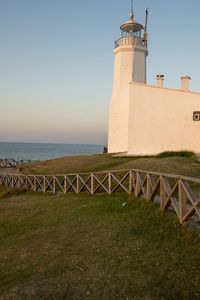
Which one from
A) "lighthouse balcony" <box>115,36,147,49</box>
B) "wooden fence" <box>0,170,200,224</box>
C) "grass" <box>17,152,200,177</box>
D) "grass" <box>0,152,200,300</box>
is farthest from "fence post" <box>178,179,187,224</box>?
"lighthouse balcony" <box>115,36,147,49</box>

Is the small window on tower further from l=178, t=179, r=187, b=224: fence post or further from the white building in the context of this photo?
l=178, t=179, r=187, b=224: fence post

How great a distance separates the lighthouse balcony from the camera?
31527 millimetres

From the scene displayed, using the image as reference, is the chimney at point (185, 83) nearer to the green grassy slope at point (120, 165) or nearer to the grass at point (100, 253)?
the green grassy slope at point (120, 165)

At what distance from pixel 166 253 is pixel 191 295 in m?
1.61

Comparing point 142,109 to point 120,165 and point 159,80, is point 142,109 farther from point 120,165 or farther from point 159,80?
point 120,165

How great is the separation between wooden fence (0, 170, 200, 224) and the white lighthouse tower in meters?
11.0

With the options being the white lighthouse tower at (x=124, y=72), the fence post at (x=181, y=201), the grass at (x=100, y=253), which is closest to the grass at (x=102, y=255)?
the grass at (x=100, y=253)

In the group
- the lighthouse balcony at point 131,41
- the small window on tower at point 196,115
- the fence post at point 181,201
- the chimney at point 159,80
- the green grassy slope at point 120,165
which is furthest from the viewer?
the lighthouse balcony at point 131,41

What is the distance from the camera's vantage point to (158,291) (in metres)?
6.13

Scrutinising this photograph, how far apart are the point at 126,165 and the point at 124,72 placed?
12.9 meters

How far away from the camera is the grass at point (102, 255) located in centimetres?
639

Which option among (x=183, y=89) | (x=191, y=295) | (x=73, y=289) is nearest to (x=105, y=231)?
(x=73, y=289)

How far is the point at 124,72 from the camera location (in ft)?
104

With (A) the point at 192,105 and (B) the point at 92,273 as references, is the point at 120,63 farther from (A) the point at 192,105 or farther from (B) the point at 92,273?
(B) the point at 92,273
